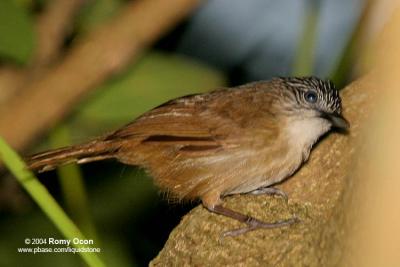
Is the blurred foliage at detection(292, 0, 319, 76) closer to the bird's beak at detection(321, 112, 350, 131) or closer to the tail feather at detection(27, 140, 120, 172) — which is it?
the bird's beak at detection(321, 112, 350, 131)

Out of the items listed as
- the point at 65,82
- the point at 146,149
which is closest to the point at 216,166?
the point at 146,149

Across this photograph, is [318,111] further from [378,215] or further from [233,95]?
[378,215]

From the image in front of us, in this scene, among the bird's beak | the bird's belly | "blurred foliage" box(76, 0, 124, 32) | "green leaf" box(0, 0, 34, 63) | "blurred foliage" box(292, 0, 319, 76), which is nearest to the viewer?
the bird's beak

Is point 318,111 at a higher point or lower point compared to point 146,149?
lower

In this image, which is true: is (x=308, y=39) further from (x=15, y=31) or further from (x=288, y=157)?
(x=15, y=31)

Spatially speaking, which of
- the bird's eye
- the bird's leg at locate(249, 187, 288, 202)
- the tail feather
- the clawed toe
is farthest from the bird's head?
the tail feather

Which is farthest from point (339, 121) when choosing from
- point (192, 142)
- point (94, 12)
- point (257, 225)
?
point (94, 12)

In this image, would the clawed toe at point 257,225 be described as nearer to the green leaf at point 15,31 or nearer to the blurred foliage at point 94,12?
the green leaf at point 15,31
